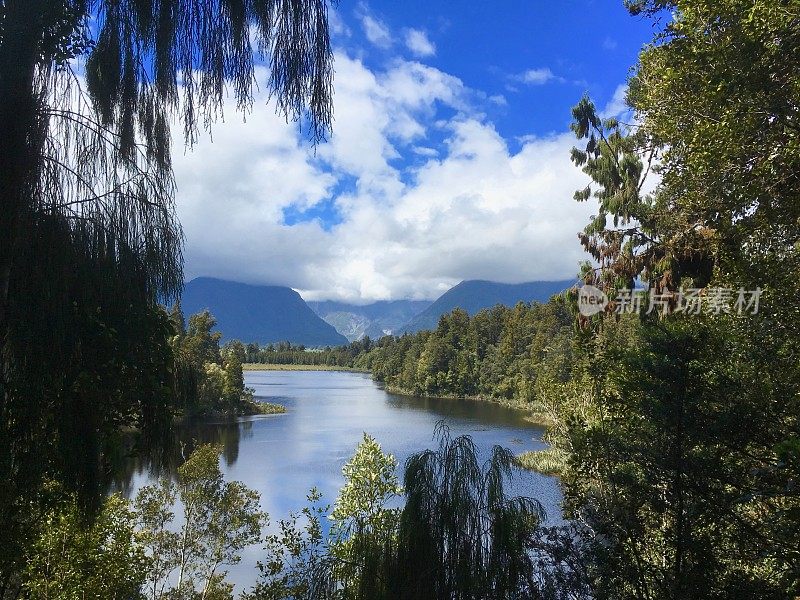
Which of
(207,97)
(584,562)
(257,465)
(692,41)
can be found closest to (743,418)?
(584,562)

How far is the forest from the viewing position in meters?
1.98

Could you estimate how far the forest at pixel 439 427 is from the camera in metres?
1.98

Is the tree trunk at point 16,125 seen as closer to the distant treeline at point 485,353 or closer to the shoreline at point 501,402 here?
the shoreline at point 501,402

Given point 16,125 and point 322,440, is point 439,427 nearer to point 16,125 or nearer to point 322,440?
point 16,125

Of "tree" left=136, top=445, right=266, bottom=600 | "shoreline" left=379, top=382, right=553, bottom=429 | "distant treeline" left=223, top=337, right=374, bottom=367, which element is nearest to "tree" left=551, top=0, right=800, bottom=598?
"tree" left=136, top=445, right=266, bottom=600

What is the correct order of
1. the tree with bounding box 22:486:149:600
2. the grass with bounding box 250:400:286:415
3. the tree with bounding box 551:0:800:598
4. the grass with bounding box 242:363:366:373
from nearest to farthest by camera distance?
the tree with bounding box 551:0:800:598 → the tree with bounding box 22:486:149:600 → the grass with bounding box 250:400:286:415 → the grass with bounding box 242:363:366:373

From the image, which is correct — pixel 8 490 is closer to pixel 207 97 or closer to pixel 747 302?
pixel 207 97

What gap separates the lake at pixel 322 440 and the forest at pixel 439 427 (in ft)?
2.20

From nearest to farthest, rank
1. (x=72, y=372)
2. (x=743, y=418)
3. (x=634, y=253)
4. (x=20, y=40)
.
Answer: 1. (x=20, y=40)
2. (x=72, y=372)
3. (x=743, y=418)
4. (x=634, y=253)

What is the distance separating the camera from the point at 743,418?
3.20 m

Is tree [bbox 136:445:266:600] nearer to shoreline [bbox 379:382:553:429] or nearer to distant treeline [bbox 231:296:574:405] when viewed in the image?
shoreline [bbox 379:382:553:429]

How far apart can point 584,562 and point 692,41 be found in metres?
3.46

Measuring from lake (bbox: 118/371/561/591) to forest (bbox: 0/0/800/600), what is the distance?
2.20 ft

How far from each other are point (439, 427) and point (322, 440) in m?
22.5
